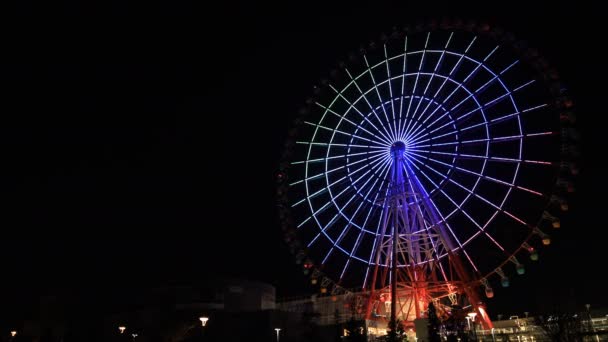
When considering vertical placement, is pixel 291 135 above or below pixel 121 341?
above

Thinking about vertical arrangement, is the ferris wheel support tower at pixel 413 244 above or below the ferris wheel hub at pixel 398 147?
below

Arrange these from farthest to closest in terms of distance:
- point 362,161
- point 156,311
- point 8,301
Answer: point 8,301
point 156,311
point 362,161

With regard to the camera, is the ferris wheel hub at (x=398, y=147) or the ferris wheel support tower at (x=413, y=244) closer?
the ferris wheel support tower at (x=413, y=244)

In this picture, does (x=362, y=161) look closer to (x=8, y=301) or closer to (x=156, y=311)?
(x=156, y=311)

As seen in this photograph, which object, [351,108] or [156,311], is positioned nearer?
[351,108]

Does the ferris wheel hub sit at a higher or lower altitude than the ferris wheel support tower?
higher

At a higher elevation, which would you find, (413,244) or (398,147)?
(398,147)

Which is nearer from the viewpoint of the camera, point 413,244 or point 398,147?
point 398,147

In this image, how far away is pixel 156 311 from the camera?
52125 mm

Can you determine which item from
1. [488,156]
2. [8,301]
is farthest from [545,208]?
[8,301]

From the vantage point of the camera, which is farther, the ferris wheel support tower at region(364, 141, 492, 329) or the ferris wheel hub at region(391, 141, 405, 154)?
the ferris wheel hub at region(391, 141, 405, 154)

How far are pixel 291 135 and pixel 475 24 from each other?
15997mm

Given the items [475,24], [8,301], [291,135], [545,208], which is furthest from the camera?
[8,301]

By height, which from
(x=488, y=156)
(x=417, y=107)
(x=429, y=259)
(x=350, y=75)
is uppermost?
(x=350, y=75)
